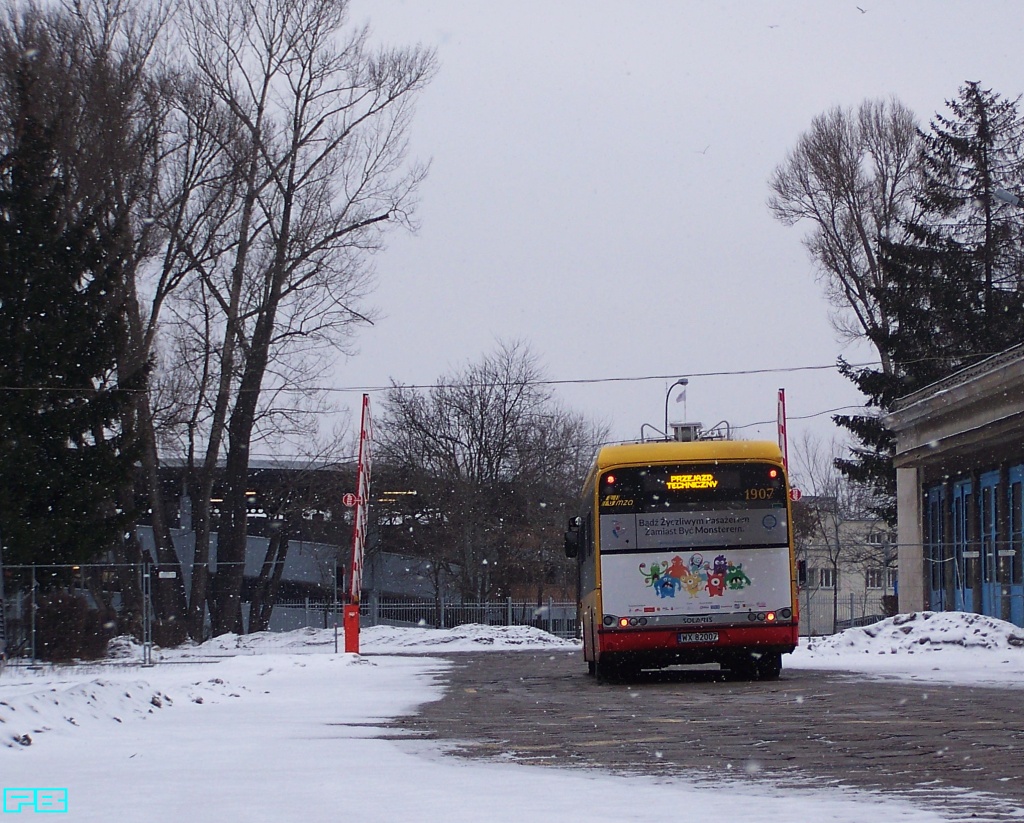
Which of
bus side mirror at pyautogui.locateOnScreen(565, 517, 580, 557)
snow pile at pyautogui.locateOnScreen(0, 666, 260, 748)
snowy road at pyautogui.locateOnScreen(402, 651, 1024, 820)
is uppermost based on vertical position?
bus side mirror at pyautogui.locateOnScreen(565, 517, 580, 557)

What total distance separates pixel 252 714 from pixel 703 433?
2293 centimetres

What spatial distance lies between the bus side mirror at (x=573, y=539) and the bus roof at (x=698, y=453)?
323 cm

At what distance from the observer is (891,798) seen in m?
7.52

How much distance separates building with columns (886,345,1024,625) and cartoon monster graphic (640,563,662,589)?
10306mm

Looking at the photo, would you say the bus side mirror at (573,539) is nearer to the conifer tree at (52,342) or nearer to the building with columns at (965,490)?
the building with columns at (965,490)

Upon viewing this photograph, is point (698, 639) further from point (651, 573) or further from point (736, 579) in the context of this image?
point (651, 573)

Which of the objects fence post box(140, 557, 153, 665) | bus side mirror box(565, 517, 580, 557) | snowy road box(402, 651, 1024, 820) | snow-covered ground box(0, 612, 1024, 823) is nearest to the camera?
snow-covered ground box(0, 612, 1024, 823)

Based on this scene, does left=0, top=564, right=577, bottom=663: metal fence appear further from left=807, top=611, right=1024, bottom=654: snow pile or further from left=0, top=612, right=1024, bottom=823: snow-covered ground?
left=807, top=611, right=1024, bottom=654: snow pile

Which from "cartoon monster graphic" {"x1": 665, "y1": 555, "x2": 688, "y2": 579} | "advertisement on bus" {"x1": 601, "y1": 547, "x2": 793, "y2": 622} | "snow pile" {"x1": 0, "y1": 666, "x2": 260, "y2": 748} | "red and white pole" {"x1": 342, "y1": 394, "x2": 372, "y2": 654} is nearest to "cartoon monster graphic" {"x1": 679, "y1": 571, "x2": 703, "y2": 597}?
"advertisement on bus" {"x1": 601, "y1": 547, "x2": 793, "y2": 622}

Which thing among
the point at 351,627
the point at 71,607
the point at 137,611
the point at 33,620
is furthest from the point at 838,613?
the point at 33,620

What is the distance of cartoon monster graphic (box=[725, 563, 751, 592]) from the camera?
20516 millimetres

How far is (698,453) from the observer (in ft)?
68.7

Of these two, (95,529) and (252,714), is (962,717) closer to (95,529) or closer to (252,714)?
(252,714)

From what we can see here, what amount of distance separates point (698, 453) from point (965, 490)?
18.3 metres
